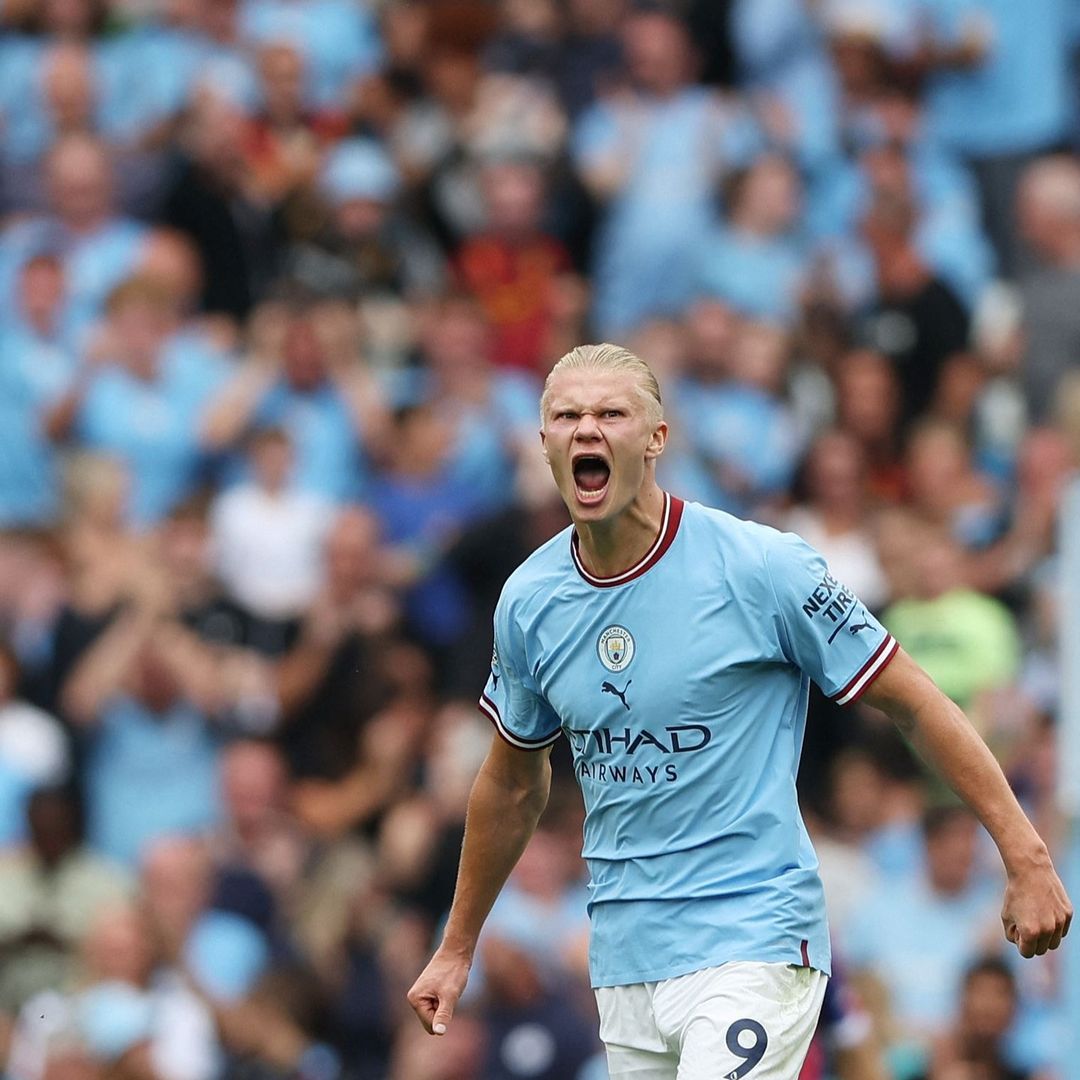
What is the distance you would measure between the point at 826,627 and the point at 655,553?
0.50 metres

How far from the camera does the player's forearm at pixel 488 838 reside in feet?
21.9

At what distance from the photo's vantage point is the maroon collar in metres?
6.30

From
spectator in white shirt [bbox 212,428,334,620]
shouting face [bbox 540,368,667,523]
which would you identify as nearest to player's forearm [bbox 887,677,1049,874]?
shouting face [bbox 540,368,667,523]

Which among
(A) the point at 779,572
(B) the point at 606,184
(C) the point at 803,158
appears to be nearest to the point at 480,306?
(B) the point at 606,184

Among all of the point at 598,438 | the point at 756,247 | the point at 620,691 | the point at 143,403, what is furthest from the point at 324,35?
the point at 620,691

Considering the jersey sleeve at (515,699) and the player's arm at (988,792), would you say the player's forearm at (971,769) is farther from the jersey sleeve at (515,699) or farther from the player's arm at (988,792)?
the jersey sleeve at (515,699)

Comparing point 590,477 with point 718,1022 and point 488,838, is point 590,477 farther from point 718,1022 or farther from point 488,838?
point 718,1022

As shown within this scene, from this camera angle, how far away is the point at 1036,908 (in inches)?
224

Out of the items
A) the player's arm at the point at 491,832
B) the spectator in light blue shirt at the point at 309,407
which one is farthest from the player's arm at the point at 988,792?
the spectator in light blue shirt at the point at 309,407

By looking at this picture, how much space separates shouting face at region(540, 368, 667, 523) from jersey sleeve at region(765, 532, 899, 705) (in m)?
0.40

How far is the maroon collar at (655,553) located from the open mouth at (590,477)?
0.23 meters

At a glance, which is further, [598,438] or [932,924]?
[932,924]

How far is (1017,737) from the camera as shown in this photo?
11023 millimetres

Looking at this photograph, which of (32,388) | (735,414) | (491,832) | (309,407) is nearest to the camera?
(491,832)
